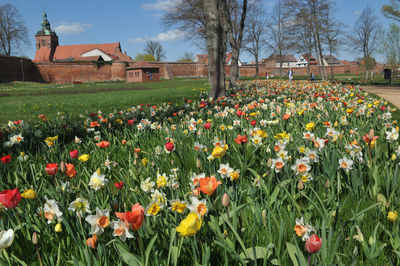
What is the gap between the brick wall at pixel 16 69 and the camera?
137ft

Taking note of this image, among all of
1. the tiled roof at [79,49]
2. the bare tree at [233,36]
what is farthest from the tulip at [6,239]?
the tiled roof at [79,49]

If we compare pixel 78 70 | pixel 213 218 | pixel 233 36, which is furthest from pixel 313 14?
pixel 78 70

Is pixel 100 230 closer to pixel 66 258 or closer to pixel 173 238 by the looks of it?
pixel 173 238

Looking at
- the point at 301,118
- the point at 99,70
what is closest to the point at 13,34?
the point at 99,70

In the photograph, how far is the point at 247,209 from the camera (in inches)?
59.0

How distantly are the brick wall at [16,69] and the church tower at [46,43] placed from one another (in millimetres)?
21143

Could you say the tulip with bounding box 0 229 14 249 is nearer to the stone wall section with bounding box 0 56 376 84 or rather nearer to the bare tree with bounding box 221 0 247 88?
the bare tree with bounding box 221 0 247 88

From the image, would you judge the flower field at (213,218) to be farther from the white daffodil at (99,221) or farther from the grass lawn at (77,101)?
the grass lawn at (77,101)

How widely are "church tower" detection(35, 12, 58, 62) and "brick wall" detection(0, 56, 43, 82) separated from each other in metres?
21.1

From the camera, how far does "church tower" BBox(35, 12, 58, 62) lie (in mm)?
68269

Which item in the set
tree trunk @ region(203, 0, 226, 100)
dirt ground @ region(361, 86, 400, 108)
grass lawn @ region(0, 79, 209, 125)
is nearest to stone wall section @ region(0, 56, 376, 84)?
grass lawn @ region(0, 79, 209, 125)

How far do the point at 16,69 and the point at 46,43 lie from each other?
29.2m

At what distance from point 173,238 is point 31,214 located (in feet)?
2.95

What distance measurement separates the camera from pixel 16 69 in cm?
4438
